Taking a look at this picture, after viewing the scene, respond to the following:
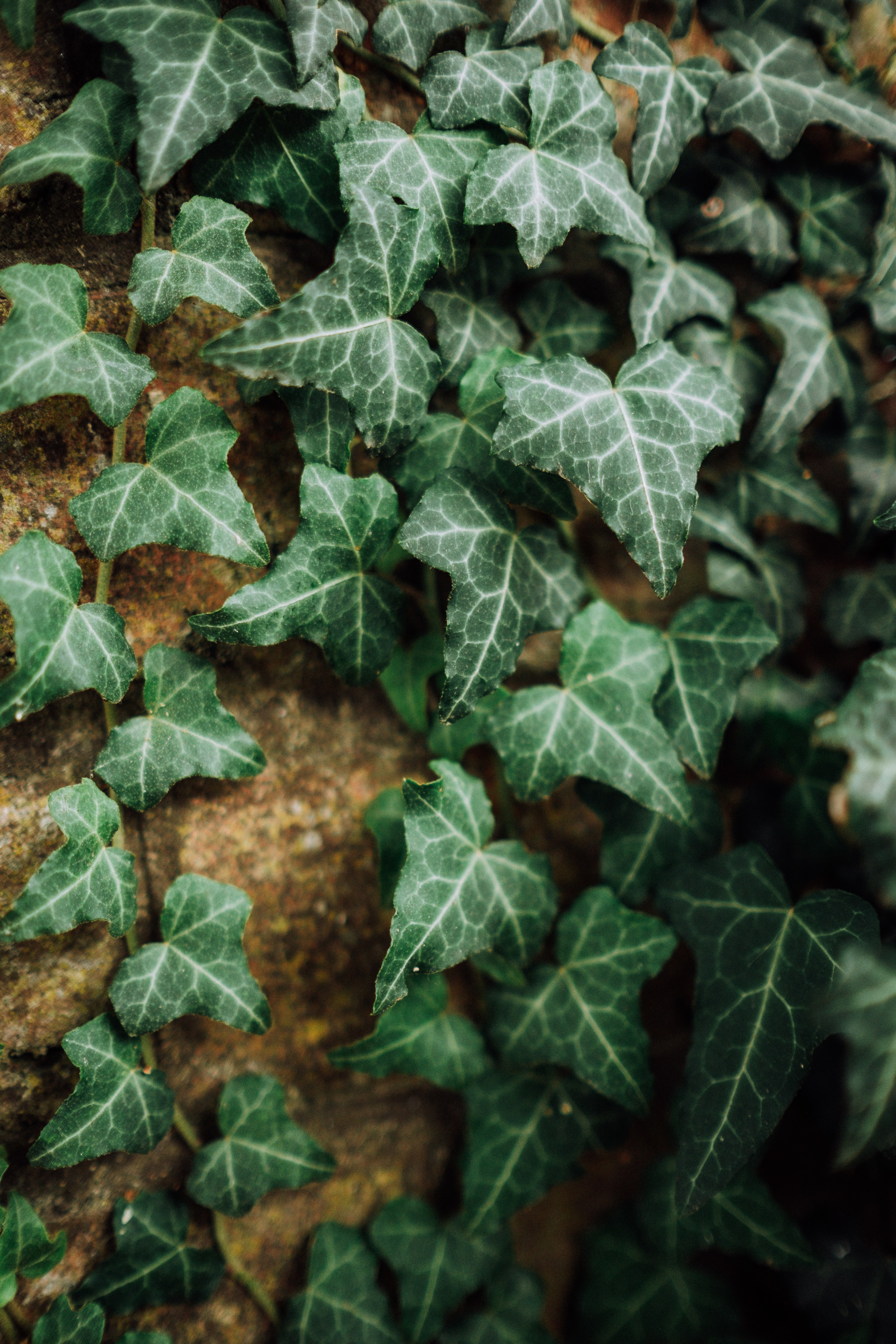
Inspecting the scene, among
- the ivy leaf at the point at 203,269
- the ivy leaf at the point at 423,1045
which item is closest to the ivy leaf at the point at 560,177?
the ivy leaf at the point at 203,269

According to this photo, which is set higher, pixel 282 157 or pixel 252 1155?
pixel 282 157

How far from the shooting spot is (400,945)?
807mm

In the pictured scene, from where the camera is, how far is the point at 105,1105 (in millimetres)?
827

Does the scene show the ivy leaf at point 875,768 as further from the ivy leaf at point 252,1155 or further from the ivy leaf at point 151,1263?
the ivy leaf at point 151,1263

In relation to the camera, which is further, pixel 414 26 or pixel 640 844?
pixel 640 844

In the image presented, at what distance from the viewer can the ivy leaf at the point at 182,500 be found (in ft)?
2.64

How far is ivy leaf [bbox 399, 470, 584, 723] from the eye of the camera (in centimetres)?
85

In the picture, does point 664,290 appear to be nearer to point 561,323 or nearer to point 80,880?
point 561,323

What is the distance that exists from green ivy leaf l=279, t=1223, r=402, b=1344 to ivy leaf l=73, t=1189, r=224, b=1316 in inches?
5.4

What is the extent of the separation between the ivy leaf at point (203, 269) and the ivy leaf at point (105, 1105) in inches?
31.6

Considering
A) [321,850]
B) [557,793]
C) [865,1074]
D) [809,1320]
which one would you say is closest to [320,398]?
[321,850]

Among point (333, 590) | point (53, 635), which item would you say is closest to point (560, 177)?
point (333, 590)

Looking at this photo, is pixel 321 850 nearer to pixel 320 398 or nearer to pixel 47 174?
pixel 320 398

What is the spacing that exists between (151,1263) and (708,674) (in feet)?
3.41
